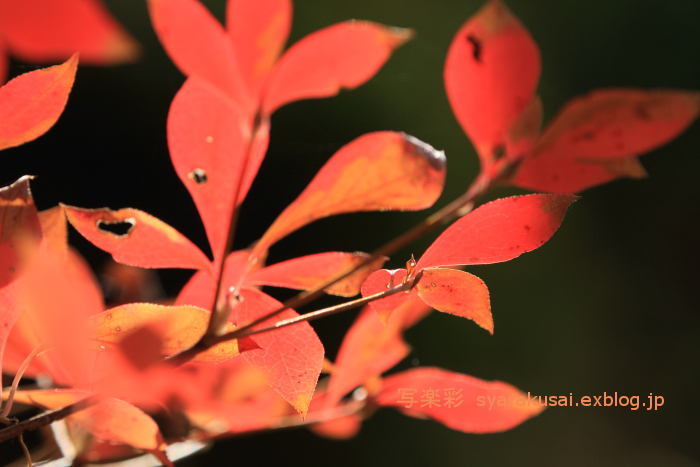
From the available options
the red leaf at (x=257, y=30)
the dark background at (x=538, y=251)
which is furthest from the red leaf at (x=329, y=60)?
the dark background at (x=538, y=251)

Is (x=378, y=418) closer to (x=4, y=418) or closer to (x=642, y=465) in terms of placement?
(x=642, y=465)

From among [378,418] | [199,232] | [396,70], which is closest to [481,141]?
[199,232]

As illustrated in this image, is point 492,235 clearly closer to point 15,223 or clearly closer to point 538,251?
point 15,223

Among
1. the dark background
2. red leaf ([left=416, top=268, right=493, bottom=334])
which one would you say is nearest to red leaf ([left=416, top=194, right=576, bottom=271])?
red leaf ([left=416, top=268, right=493, bottom=334])

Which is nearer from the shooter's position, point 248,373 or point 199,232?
point 248,373

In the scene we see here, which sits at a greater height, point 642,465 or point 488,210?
point 488,210

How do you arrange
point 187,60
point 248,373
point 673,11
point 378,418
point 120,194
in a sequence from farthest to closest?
point 673,11, point 378,418, point 120,194, point 248,373, point 187,60

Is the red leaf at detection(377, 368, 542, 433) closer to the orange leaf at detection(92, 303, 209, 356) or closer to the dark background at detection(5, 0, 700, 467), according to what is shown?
the orange leaf at detection(92, 303, 209, 356)
